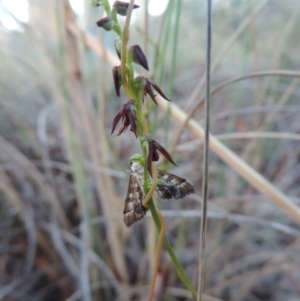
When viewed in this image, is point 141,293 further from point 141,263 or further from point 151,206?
point 151,206

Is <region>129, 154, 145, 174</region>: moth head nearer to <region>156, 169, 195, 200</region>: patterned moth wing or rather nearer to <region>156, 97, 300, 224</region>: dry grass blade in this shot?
<region>156, 169, 195, 200</region>: patterned moth wing

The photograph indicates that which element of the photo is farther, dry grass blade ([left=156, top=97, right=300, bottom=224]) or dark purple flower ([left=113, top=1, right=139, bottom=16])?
dry grass blade ([left=156, top=97, right=300, bottom=224])

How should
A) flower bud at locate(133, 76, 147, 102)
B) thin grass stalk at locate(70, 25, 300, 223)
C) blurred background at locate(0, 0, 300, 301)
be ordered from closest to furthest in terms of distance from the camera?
flower bud at locate(133, 76, 147, 102)
thin grass stalk at locate(70, 25, 300, 223)
blurred background at locate(0, 0, 300, 301)

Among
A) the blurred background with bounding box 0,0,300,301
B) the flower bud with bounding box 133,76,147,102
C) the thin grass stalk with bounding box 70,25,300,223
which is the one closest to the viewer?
the flower bud with bounding box 133,76,147,102

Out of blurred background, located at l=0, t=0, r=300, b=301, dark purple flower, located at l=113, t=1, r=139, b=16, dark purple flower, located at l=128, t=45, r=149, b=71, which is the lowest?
blurred background, located at l=0, t=0, r=300, b=301

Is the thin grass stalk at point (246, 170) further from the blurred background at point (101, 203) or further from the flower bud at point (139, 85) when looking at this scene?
the flower bud at point (139, 85)

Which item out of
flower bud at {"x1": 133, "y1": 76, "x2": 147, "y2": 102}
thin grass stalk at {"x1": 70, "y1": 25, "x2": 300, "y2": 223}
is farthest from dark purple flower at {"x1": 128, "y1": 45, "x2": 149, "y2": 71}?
thin grass stalk at {"x1": 70, "y1": 25, "x2": 300, "y2": 223}

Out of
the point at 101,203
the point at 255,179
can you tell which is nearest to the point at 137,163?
the point at 255,179
